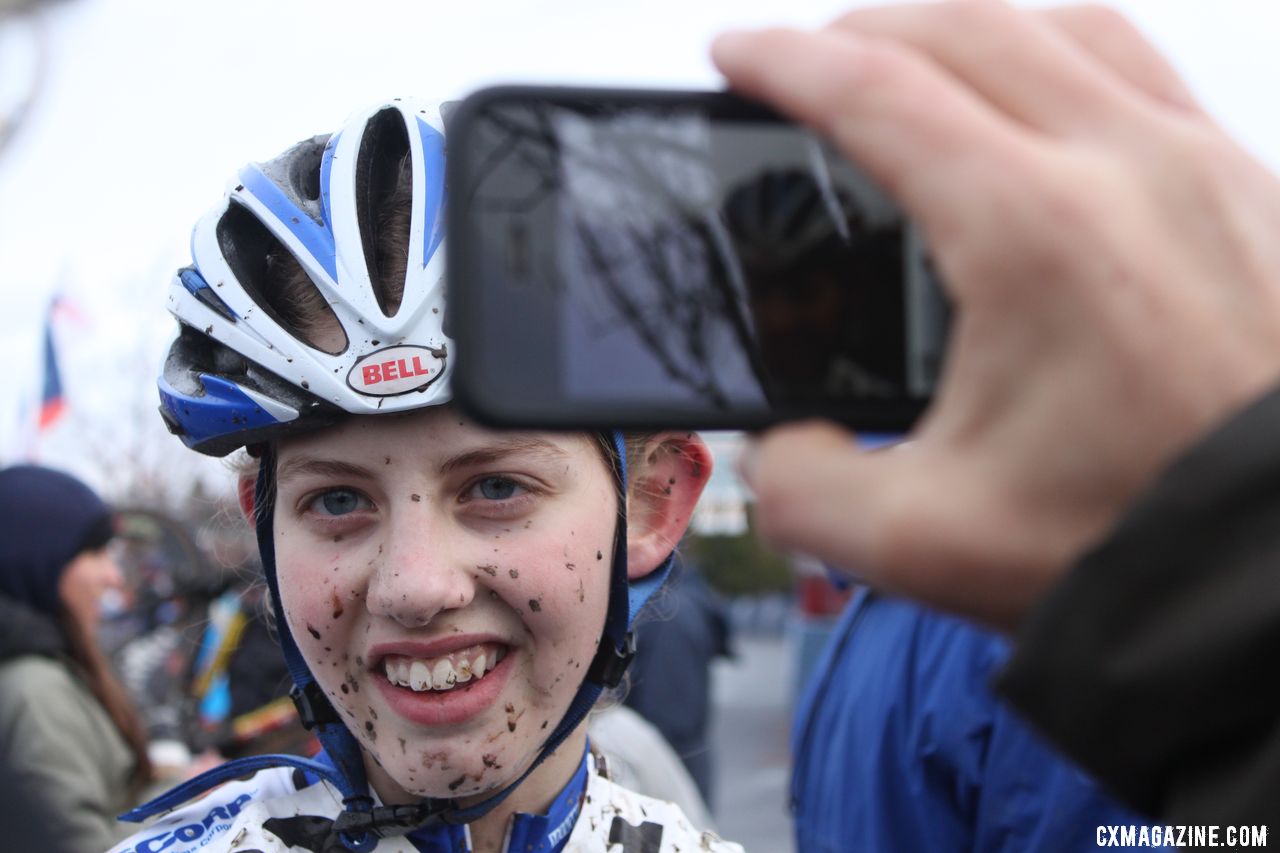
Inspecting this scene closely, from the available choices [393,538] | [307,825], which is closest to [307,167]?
[393,538]

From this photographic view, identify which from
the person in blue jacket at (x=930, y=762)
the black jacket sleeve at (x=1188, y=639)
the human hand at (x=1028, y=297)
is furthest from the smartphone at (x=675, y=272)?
the person in blue jacket at (x=930, y=762)

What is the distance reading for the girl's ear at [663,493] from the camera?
7.57 feet

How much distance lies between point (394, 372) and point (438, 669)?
1.60 feet

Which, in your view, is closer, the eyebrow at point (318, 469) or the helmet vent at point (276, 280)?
the eyebrow at point (318, 469)

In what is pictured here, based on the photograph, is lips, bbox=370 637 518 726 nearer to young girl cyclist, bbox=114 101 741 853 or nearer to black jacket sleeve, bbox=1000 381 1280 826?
young girl cyclist, bbox=114 101 741 853

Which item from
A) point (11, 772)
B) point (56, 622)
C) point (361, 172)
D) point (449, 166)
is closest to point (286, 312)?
point (361, 172)

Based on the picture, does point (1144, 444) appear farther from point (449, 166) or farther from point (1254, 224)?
point (449, 166)

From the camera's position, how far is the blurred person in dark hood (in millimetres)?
4359

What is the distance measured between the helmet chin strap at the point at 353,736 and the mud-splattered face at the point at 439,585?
7cm

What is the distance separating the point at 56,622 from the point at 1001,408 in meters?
4.91

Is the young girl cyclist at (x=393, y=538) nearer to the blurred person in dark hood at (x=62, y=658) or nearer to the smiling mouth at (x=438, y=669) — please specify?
the smiling mouth at (x=438, y=669)

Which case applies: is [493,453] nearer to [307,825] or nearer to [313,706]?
[313,706]

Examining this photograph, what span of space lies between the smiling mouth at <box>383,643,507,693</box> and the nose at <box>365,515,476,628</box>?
0.07m

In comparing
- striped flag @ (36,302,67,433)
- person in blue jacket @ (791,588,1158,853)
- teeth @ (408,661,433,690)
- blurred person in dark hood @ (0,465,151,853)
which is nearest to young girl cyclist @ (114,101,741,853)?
teeth @ (408,661,433,690)
